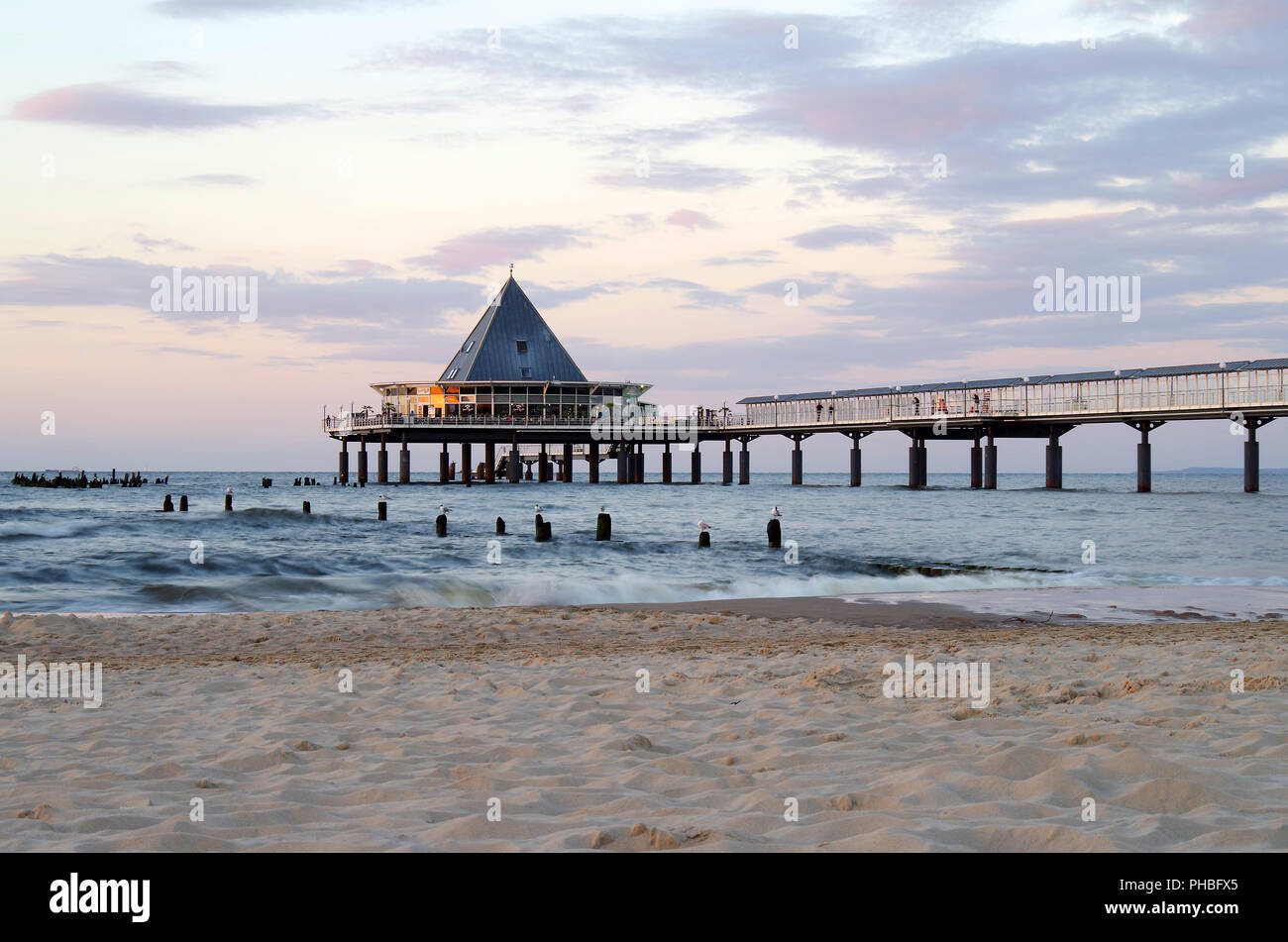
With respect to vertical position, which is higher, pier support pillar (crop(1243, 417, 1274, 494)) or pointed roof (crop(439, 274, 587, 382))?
pointed roof (crop(439, 274, 587, 382))

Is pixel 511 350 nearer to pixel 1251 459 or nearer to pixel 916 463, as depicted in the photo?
pixel 916 463

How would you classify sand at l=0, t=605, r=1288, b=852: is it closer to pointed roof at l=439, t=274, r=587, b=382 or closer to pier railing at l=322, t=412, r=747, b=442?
pier railing at l=322, t=412, r=747, b=442

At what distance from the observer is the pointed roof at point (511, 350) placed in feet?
336

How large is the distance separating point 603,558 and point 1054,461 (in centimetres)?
5204

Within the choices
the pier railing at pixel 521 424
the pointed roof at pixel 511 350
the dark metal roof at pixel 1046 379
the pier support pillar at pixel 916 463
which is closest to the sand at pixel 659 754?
the dark metal roof at pixel 1046 379

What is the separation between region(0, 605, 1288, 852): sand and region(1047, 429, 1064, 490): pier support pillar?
61.1m

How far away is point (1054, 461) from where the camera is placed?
70.9m

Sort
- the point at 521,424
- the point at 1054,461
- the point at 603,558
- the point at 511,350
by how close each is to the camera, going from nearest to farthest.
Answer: the point at 603,558 < the point at 1054,461 < the point at 521,424 < the point at 511,350

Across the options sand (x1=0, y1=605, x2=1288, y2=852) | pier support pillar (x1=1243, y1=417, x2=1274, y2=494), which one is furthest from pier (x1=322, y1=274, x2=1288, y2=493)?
sand (x1=0, y1=605, x2=1288, y2=852)

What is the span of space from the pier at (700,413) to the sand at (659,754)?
5397 cm

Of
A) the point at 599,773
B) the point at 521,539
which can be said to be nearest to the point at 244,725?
the point at 599,773

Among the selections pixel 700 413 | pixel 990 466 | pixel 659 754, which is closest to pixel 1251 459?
pixel 990 466

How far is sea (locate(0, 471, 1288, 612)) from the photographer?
780 inches

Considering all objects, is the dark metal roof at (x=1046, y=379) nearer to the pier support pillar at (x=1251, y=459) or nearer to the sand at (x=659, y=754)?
the pier support pillar at (x=1251, y=459)
